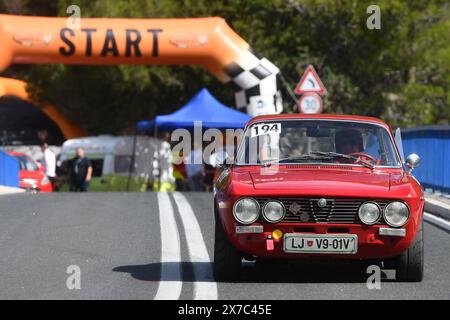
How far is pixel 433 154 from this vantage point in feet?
70.4

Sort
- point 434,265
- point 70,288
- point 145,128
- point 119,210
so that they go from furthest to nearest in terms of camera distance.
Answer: point 145,128 → point 119,210 → point 434,265 → point 70,288

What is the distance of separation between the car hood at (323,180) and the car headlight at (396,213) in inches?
5.5

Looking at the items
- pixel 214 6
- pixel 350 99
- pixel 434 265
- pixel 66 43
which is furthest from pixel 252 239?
pixel 214 6

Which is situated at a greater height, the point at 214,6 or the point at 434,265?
the point at 214,6

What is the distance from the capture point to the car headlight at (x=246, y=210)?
30.3ft

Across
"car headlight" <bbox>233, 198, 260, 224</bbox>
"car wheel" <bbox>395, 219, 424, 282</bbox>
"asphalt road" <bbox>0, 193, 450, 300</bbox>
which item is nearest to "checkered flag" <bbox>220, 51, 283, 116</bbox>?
"asphalt road" <bbox>0, 193, 450, 300</bbox>

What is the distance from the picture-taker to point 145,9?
38.2 meters

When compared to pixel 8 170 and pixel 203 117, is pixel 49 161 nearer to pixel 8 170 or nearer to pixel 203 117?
pixel 8 170

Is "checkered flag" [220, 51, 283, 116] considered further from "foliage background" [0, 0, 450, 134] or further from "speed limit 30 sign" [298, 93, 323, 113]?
"foliage background" [0, 0, 450, 134]

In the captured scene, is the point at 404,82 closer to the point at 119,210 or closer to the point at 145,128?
the point at 145,128

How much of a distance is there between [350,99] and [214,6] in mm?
6015

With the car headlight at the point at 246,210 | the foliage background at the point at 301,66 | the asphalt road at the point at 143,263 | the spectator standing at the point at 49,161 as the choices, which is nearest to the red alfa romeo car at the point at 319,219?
the car headlight at the point at 246,210

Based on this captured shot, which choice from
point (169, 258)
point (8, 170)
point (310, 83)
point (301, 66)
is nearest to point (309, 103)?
point (310, 83)

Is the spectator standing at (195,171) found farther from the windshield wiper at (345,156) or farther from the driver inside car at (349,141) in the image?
the windshield wiper at (345,156)
